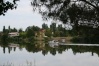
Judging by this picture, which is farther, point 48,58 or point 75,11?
point 48,58

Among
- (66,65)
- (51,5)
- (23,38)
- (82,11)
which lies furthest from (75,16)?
(23,38)

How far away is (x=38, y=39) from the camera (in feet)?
303

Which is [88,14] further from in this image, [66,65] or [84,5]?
[66,65]

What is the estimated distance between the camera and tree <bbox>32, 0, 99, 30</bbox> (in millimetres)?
11984

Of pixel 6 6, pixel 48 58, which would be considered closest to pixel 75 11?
pixel 6 6

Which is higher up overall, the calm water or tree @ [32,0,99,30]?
tree @ [32,0,99,30]

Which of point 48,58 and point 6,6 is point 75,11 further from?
point 48,58

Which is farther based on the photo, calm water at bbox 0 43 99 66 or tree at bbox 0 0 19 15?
calm water at bbox 0 43 99 66

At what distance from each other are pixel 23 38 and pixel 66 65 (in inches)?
2565

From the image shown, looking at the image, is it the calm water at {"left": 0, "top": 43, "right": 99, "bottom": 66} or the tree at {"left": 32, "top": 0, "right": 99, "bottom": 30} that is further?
the calm water at {"left": 0, "top": 43, "right": 99, "bottom": 66}

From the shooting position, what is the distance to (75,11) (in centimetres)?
1201

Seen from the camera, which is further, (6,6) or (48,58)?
(48,58)

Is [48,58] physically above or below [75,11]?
below

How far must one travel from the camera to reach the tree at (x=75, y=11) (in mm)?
11984
